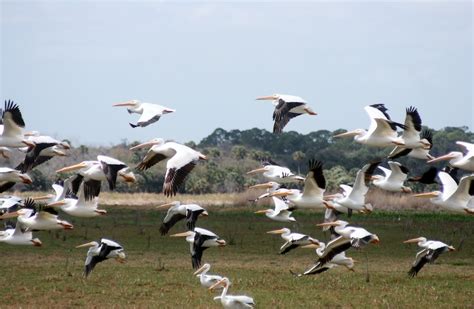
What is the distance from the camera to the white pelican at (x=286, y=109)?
1702cm

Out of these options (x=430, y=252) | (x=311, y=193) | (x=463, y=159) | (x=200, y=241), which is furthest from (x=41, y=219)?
(x=463, y=159)

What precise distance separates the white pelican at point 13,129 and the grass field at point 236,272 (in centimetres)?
203

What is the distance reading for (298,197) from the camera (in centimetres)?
1683

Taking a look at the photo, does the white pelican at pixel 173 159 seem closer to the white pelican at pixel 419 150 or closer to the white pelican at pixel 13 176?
the white pelican at pixel 13 176

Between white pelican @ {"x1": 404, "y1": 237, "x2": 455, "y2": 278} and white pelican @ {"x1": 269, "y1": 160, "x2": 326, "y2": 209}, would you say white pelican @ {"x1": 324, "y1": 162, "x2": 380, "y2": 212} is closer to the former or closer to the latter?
white pelican @ {"x1": 269, "y1": 160, "x2": 326, "y2": 209}

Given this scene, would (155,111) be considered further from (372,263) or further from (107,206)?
(107,206)

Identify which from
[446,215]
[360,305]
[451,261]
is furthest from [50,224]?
[446,215]

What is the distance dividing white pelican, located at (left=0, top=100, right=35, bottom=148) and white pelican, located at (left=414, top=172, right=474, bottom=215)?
602 cm

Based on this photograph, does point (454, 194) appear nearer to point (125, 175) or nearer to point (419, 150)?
point (419, 150)

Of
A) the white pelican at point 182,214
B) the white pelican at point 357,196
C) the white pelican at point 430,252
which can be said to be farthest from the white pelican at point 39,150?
the white pelican at point 430,252

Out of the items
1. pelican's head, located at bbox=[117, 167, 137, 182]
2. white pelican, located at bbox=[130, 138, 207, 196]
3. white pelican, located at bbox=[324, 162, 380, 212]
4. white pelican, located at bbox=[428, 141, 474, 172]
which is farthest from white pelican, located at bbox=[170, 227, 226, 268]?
white pelican, located at bbox=[428, 141, 474, 172]

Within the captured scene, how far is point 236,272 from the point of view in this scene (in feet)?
58.1

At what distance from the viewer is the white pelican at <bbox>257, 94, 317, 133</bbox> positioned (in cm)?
1702

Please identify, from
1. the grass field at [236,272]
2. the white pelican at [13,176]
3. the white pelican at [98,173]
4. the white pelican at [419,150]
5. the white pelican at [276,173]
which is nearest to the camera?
the grass field at [236,272]
